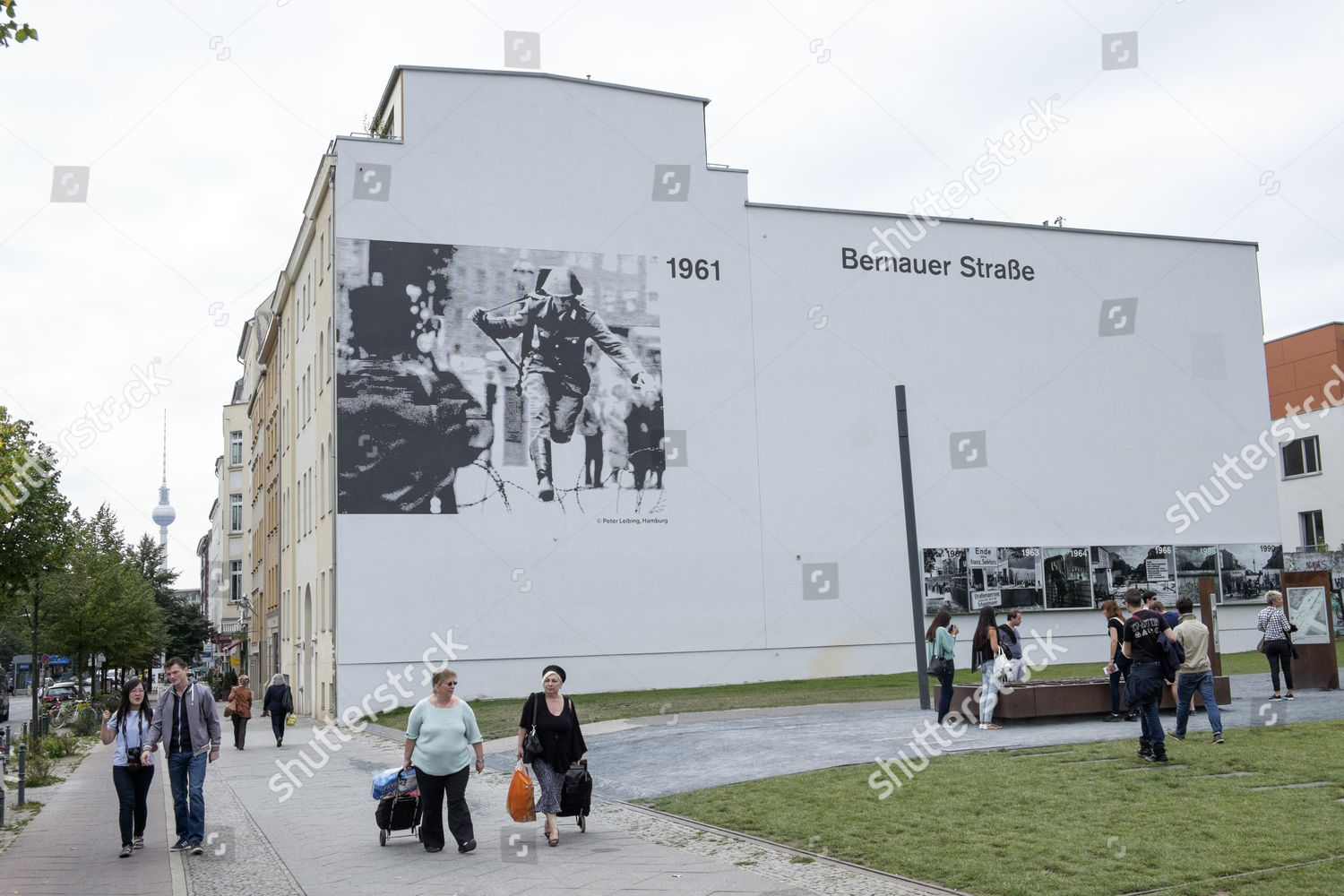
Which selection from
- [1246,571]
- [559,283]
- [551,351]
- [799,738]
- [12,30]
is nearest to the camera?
[12,30]

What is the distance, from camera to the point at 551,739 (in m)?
11.8

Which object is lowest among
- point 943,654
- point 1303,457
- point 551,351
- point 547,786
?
point 547,786

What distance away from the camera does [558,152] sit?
37.6 meters

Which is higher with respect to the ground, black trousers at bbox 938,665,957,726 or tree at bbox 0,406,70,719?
tree at bbox 0,406,70,719

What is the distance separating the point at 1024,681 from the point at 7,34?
1587 cm

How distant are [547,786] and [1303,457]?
65.4 m

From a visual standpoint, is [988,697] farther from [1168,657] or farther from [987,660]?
[1168,657]

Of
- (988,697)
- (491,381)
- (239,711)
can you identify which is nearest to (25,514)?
(239,711)

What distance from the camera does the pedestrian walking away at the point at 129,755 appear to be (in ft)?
40.3

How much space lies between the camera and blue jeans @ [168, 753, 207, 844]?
12289 mm

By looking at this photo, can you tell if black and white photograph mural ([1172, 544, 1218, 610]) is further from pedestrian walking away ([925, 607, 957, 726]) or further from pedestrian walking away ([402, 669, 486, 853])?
pedestrian walking away ([402, 669, 486, 853])

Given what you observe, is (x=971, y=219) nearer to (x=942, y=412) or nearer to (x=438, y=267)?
(x=942, y=412)

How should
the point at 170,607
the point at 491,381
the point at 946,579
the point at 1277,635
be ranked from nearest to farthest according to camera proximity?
the point at 1277,635 → the point at 491,381 → the point at 946,579 → the point at 170,607

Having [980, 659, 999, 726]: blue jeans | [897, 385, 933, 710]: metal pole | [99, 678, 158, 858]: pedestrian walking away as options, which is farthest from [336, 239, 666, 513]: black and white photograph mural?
[99, 678, 158, 858]: pedestrian walking away
